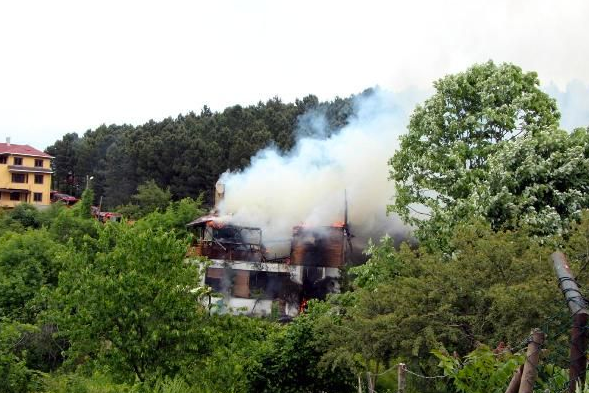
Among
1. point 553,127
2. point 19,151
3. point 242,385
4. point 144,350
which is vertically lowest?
point 242,385

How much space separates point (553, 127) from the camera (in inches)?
771

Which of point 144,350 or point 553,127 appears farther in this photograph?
point 553,127

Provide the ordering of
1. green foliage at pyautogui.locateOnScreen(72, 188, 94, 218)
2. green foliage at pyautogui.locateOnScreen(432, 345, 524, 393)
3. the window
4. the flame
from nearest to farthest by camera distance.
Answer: green foliage at pyautogui.locateOnScreen(432, 345, 524, 393), the flame, green foliage at pyautogui.locateOnScreen(72, 188, 94, 218), the window

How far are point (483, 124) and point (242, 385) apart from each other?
10.9 metres

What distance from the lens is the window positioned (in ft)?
203

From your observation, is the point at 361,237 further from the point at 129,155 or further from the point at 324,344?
the point at 129,155

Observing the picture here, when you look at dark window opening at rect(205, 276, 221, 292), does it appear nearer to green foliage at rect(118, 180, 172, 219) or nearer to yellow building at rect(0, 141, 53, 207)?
green foliage at rect(118, 180, 172, 219)

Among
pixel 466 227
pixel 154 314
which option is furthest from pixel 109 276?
pixel 466 227

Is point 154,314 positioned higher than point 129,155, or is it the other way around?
point 129,155

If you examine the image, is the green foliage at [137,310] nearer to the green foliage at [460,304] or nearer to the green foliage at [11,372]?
the green foliage at [11,372]

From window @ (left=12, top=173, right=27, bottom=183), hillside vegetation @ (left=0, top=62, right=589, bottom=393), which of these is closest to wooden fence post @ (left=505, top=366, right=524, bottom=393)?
hillside vegetation @ (left=0, top=62, right=589, bottom=393)

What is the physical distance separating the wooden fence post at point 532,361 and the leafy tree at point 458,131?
13744 mm

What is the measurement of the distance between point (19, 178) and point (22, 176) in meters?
0.33

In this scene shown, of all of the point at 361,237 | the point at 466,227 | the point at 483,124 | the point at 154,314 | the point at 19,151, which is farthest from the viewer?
the point at 19,151
